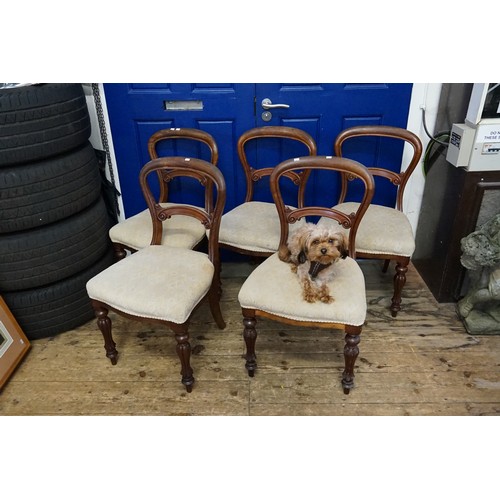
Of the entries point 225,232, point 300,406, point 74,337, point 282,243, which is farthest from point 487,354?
point 74,337

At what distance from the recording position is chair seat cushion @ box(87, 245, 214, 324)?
184cm

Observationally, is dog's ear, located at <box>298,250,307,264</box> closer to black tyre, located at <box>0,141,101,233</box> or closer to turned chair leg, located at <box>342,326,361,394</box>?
turned chair leg, located at <box>342,326,361,394</box>

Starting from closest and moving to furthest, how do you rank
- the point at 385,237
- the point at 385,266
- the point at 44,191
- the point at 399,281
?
the point at 44,191 < the point at 385,237 < the point at 399,281 < the point at 385,266

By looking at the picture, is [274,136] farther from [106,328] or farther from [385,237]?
[106,328]

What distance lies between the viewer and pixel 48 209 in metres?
2.12

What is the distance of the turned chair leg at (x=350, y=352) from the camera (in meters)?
1.85

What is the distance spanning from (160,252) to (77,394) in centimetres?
80

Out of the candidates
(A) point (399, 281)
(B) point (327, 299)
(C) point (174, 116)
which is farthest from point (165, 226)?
(A) point (399, 281)

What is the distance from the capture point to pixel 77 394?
206cm

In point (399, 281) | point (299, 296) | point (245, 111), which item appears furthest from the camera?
point (245, 111)

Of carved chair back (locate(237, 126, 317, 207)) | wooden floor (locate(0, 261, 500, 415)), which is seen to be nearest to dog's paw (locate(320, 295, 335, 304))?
wooden floor (locate(0, 261, 500, 415))

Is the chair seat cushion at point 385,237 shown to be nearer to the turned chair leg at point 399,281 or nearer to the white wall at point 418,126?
the turned chair leg at point 399,281

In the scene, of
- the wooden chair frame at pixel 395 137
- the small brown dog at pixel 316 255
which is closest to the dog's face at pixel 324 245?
the small brown dog at pixel 316 255

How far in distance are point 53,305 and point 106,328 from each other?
1.43 feet
